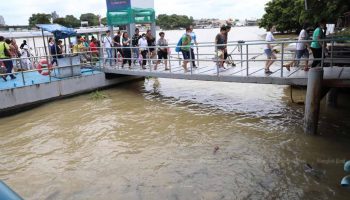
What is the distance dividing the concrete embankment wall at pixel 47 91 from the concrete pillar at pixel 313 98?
930cm

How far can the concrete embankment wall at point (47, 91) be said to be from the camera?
1174 centimetres

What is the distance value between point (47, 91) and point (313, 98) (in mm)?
9512

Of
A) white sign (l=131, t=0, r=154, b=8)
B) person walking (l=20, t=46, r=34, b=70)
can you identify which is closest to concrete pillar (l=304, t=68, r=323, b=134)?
white sign (l=131, t=0, r=154, b=8)

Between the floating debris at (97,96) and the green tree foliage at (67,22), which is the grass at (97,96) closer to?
the floating debris at (97,96)

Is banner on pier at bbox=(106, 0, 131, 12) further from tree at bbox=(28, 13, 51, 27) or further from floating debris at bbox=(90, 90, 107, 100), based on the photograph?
tree at bbox=(28, 13, 51, 27)

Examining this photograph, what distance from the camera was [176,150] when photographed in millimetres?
8133

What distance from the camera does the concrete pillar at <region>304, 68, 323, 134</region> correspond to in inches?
310

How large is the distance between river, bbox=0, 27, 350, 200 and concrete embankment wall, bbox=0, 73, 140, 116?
1.16 feet

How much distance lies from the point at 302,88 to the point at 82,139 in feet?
30.0

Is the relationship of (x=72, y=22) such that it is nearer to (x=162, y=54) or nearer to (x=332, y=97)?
(x=162, y=54)

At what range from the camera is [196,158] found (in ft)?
24.9

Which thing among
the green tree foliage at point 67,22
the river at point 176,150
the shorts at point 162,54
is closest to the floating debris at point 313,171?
the river at point 176,150

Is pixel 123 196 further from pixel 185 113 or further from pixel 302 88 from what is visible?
pixel 302 88

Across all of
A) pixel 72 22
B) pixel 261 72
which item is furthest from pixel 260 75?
pixel 72 22
